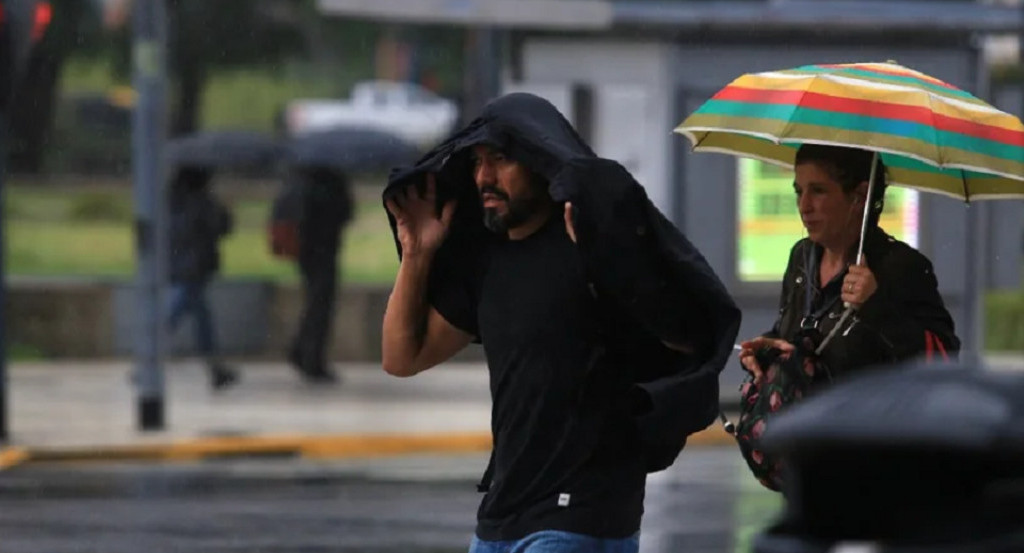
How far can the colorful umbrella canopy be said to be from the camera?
514cm

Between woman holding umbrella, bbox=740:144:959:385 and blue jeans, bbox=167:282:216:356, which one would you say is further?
blue jeans, bbox=167:282:216:356

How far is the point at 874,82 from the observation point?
538 centimetres

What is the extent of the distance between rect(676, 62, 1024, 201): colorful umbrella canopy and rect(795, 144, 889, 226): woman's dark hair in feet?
0.25

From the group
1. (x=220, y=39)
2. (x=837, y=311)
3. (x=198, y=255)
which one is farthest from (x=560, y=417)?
(x=220, y=39)

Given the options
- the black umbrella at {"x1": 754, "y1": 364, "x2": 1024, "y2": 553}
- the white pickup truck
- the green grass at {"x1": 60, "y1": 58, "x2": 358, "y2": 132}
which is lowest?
the white pickup truck

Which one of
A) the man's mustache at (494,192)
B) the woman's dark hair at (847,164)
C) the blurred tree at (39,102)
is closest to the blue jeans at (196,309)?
the woman's dark hair at (847,164)

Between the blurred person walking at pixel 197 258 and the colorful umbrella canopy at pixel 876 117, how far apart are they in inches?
459

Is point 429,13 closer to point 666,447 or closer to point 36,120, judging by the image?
point 666,447

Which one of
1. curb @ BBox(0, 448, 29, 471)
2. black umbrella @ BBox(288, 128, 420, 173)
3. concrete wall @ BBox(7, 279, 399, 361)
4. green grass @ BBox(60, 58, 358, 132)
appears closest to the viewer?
curb @ BBox(0, 448, 29, 471)

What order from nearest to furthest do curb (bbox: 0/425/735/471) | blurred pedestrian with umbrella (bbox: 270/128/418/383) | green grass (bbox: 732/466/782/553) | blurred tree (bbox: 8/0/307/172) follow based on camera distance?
green grass (bbox: 732/466/782/553)
curb (bbox: 0/425/735/471)
blurred pedestrian with umbrella (bbox: 270/128/418/383)
blurred tree (bbox: 8/0/307/172)

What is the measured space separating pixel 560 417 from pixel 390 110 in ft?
118

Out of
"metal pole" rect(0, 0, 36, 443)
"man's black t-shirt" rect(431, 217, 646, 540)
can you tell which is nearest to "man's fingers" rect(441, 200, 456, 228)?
"man's black t-shirt" rect(431, 217, 646, 540)

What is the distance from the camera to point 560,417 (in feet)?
15.5

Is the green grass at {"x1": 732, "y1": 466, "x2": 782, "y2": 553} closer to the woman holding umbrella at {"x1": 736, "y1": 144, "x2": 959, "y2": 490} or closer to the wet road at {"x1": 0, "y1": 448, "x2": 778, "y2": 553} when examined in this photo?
the wet road at {"x1": 0, "y1": 448, "x2": 778, "y2": 553}
